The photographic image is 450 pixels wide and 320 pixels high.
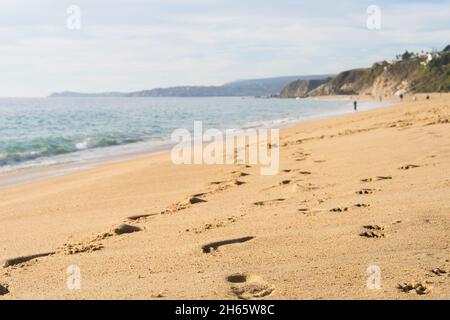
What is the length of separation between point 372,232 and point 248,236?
3.95 feet

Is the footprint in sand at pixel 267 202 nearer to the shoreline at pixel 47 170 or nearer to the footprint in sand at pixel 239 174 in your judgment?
the footprint in sand at pixel 239 174

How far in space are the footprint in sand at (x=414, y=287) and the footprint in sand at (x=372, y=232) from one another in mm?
1158

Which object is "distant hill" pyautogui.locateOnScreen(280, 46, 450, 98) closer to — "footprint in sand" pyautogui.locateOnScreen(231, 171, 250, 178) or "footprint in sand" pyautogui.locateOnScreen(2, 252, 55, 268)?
"footprint in sand" pyautogui.locateOnScreen(231, 171, 250, 178)

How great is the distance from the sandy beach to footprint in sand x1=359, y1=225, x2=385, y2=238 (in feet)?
0.06

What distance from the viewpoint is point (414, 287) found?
3.56 metres

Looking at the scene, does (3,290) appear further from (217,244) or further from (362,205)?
(362,205)

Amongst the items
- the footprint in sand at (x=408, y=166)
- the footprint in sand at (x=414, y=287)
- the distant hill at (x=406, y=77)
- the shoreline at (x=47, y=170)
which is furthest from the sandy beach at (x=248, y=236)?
the distant hill at (x=406, y=77)

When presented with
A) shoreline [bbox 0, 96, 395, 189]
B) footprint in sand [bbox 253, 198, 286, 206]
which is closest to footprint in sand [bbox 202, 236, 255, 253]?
footprint in sand [bbox 253, 198, 286, 206]

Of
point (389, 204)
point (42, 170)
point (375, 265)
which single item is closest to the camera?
point (375, 265)

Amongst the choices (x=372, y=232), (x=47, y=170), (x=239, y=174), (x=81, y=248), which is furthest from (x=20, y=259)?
(x=47, y=170)
